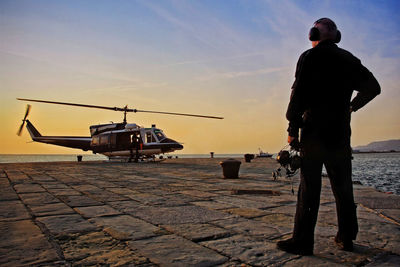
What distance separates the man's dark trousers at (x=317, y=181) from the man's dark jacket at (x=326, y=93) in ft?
0.17

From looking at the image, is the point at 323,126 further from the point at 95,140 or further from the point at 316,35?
the point at 95,140

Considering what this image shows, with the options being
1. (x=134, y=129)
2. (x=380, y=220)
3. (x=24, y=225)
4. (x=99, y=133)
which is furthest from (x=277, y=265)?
(x=99, y=133)

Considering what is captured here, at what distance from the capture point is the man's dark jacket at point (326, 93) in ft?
6.57

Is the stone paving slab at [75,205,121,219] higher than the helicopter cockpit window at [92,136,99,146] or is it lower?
lower

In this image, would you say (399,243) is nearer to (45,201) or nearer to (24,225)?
(24,225)

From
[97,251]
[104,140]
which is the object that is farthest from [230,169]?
[104,140]

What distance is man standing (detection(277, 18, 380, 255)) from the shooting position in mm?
2002

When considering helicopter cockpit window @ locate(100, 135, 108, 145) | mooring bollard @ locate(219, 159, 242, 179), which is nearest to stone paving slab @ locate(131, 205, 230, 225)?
mooring bollard @ locate(219, 159, 242, 179)

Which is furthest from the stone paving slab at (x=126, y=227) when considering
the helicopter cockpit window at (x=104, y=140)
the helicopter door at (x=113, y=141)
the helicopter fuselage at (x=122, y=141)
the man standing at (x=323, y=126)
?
the helicopter cockpit window at (x=104, y=140)

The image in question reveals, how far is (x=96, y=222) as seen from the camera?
2.80 meters

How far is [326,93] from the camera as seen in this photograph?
2.00m

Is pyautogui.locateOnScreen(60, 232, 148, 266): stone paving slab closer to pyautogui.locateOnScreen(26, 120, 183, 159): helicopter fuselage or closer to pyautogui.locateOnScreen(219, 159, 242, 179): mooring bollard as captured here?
pyautogui.locateOnScreen(219, 159, 242, 179): mooring bollard

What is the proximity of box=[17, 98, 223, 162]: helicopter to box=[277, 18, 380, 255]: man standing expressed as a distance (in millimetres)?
14119

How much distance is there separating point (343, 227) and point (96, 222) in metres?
2.29
